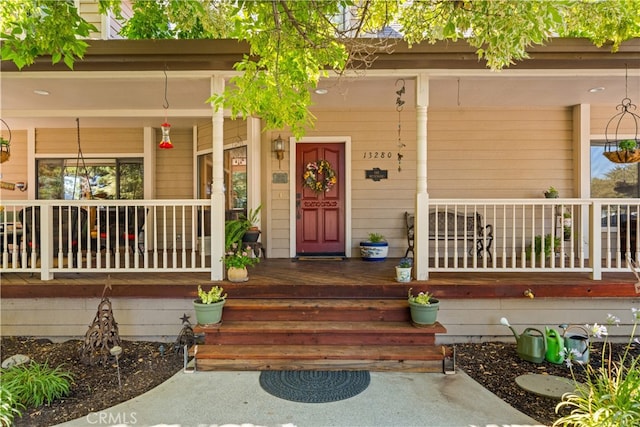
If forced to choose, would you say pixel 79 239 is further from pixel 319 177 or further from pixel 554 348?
pixel 554 348

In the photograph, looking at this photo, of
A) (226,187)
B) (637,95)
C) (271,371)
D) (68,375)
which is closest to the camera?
(68,375)

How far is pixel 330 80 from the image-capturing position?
4.39 meters

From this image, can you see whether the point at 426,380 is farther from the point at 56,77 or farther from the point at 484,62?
the point at 56,77

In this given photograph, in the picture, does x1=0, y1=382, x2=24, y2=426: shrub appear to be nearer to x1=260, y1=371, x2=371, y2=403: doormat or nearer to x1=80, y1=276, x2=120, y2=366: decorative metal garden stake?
x1=80, y1=276, x2=120, y2=366: decorative metal garden stake

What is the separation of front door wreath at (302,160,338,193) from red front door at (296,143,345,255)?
28mm

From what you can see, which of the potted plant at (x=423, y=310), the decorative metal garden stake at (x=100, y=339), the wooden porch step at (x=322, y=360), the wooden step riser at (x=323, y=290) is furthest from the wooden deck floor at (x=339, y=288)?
the wooden porch step at (x=322, y=360)

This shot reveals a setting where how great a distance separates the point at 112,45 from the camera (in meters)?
3.76

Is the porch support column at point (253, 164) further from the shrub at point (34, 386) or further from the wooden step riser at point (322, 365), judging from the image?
the shrub at point (34, 386)

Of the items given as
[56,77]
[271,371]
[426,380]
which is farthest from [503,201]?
[56,77]

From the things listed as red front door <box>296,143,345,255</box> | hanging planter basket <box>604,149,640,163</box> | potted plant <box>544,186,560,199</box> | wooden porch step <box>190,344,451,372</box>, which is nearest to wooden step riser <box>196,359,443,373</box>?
wooden porch step <box>190,344,451,372</box>

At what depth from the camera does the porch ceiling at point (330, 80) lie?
3770 millimetres

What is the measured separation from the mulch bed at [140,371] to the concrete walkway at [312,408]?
0.52ft

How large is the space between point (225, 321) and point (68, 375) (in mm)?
1318

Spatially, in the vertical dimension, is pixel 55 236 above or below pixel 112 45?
below
